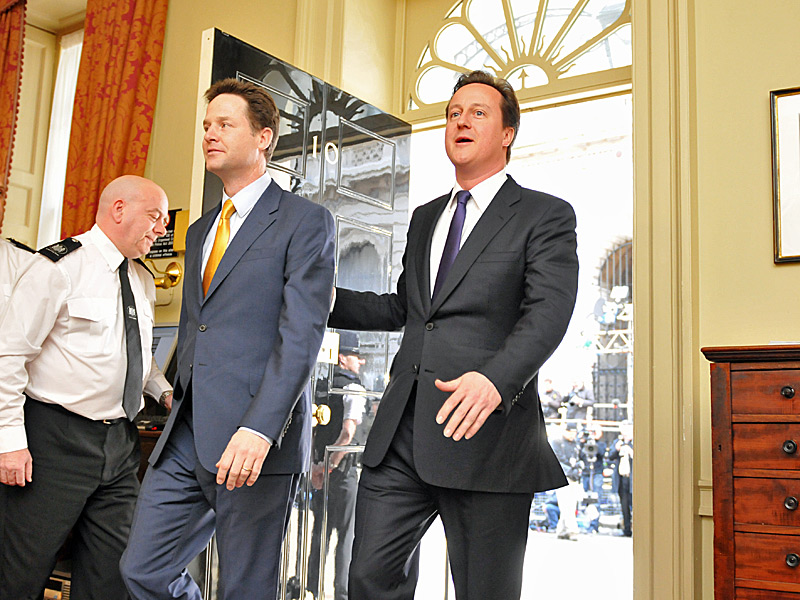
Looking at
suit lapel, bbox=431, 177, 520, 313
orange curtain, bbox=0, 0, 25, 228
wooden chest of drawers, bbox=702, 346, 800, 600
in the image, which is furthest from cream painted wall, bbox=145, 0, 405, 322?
wooden chest of drawers, bbox=702, 346, 800, 600

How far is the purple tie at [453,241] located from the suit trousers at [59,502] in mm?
1428

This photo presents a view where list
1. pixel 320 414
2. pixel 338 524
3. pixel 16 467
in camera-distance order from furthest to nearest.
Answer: pixel 338 524
pixel 320 414
pixel 16 467

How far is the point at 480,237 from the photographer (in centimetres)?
204

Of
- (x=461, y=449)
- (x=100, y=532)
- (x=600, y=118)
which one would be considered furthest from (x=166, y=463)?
(x=600, y=118)

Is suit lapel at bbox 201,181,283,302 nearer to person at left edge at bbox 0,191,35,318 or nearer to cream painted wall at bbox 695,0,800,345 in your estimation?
cream painted wall at bbox 695,0,800,345

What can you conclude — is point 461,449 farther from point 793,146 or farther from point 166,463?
point 793,146

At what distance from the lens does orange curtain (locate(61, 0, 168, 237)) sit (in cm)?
448

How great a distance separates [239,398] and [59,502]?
3.70ft

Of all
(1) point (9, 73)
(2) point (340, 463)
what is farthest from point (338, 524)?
(1) point (9, 73)

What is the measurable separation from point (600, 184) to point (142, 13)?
18.0 ft

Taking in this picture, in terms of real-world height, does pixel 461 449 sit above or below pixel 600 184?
below

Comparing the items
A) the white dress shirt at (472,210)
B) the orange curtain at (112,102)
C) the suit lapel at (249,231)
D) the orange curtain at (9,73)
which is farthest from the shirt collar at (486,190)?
the orange curtain at (9,73)

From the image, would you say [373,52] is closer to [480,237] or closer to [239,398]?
[480,237]

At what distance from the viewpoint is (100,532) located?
2861mm
